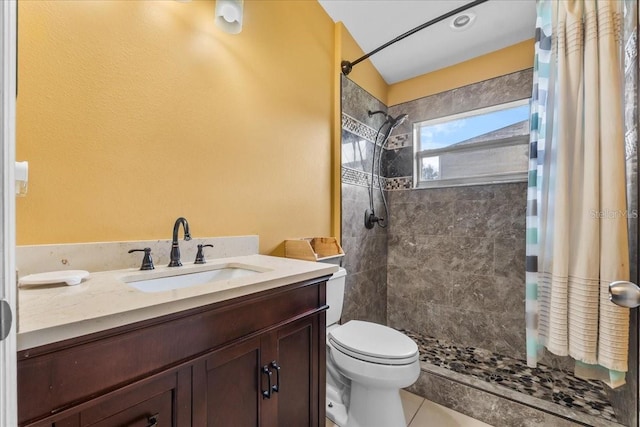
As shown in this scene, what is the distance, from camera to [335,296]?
1.56 m

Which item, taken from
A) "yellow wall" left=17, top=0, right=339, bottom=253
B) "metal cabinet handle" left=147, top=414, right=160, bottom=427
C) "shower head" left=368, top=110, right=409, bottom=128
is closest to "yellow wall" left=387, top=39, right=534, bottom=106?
"shower head" left=368, top=110, right=409, bottom=128

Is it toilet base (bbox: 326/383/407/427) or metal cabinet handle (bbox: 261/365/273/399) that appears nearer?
metal cabinet handle (bbox: 261/365/273/399)

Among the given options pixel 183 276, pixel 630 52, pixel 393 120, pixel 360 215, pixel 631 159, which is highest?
pixel 393 120

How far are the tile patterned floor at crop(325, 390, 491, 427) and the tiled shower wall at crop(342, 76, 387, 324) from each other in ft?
2.07

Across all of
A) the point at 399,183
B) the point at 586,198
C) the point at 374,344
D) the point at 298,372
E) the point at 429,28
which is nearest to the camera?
the point at 298,372

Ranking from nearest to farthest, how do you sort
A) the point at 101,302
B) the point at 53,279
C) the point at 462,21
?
1. the point at 101,302
2. the point at 53,279
3. the point at 462,21

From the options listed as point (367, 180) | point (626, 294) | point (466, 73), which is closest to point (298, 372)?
point (626, 294)

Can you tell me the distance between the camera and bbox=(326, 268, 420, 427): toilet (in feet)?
4.18

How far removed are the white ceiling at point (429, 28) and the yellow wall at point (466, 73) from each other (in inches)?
1.8

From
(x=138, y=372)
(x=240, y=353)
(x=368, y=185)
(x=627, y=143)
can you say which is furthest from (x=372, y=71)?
(x=138, y=372)

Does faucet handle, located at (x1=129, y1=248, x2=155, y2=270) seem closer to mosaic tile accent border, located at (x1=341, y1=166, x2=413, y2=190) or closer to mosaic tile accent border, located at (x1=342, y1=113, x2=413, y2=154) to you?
mosaic tile accent border, located at (x1=341, y1=166, x2=413, y2=190)

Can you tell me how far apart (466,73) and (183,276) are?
2.52 metres

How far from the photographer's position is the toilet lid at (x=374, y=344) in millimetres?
1285

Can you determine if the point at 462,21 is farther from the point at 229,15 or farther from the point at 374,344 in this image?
the point at 374,344
